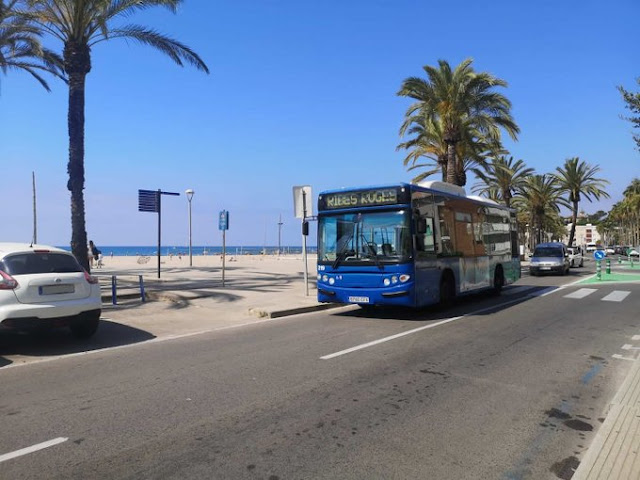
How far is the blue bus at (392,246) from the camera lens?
1134cm

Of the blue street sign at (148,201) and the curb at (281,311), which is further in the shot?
the blue street sign at (148,201)

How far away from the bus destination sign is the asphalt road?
3441 mm

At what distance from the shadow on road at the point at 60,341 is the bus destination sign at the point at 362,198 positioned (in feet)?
17.4

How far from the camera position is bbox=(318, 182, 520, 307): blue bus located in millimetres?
11336

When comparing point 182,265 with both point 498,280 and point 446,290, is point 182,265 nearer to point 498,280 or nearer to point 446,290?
point 498,280

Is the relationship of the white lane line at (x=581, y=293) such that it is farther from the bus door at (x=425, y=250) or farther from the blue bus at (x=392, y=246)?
the bus door at (x=425, y=250)

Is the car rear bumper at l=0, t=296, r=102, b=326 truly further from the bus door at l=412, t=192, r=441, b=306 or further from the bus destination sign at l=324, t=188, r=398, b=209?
the bus door at l=412, t=192, r=441, b=306

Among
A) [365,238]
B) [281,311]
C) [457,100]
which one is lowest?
[281,311]

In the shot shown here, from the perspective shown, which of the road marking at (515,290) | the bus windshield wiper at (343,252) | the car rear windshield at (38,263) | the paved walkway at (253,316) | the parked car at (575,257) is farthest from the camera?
the parked car at (575,257)

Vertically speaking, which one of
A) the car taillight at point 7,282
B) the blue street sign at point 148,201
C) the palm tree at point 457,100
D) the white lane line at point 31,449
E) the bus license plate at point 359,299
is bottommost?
the white lane line at point 31,449

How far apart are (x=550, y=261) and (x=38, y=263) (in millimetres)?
26243

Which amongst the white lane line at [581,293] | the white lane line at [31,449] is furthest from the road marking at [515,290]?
the white lane line at [31,449]

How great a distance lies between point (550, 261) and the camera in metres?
27.9

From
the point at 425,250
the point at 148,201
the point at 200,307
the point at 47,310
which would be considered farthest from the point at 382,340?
the point at 148,201
